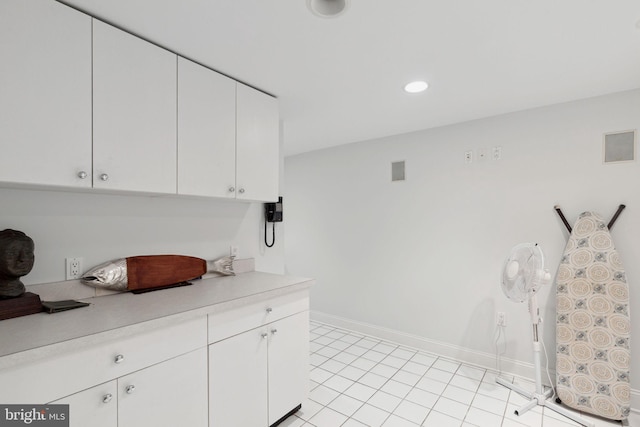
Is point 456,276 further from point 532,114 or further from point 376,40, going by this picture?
point 376,40

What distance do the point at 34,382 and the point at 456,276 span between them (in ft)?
9.87

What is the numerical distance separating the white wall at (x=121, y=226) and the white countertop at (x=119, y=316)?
0.27 meters

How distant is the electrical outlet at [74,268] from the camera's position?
157 centimetres

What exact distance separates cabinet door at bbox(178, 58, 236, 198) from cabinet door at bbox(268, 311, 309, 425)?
0.93 meters

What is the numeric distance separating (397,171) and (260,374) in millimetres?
2465

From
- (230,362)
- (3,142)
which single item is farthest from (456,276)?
(3,142)

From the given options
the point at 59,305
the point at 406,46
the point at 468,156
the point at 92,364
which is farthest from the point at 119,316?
the point at 468,156

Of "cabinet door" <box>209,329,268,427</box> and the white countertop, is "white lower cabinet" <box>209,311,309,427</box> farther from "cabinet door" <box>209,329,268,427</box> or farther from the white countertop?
the white countertop

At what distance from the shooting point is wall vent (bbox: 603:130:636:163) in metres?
2.18

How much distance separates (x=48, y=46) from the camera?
126 centimetres

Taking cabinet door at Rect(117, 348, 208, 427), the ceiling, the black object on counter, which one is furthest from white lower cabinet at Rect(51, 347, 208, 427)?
the ceiling

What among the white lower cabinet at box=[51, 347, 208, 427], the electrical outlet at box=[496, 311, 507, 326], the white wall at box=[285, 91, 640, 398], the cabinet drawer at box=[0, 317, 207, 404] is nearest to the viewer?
the cabinet drawer at box=[0, 317, 207, 404]

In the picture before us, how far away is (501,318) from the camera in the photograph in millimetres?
2676

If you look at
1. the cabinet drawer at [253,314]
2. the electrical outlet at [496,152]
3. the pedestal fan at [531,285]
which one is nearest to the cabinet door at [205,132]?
the cabinet drawer at [253,314]
